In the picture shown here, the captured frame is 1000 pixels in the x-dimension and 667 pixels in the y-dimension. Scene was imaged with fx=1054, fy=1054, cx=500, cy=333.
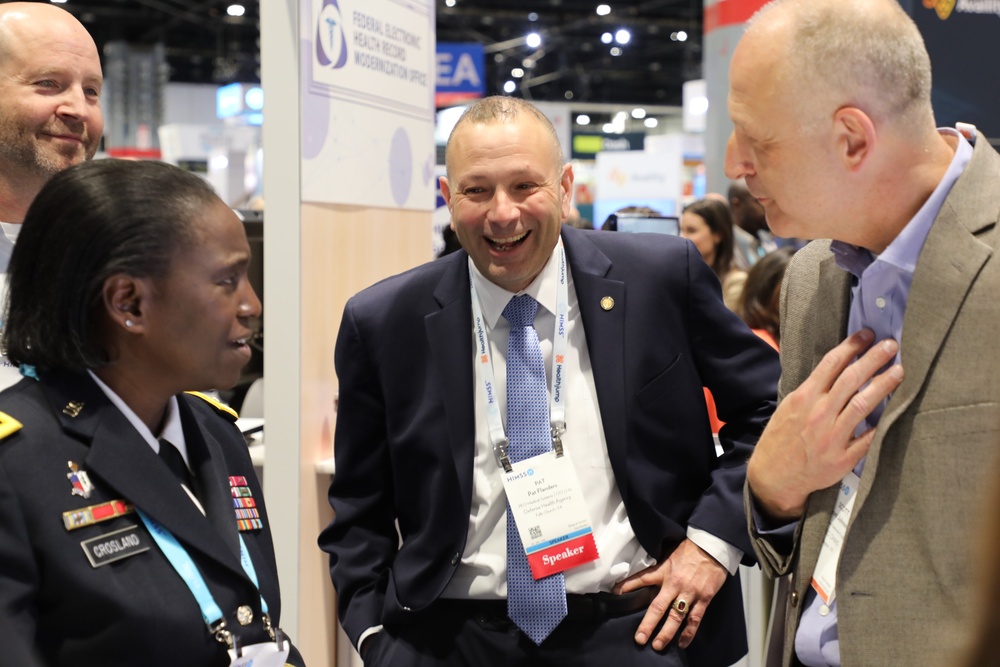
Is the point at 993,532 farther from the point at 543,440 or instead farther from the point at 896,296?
the point at 543,440

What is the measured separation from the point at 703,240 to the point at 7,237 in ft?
13.6

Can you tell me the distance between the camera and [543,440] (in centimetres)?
217

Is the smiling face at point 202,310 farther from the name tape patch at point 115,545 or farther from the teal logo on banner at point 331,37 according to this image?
the teal logo on banner at point 331,37

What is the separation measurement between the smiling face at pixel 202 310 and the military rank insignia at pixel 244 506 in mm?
234

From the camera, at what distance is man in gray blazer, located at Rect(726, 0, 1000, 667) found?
1367 millimetres

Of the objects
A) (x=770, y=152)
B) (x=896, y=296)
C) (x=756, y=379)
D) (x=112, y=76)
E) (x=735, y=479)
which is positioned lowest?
(x=735, y=479)

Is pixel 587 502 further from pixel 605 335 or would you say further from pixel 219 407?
pixel 219 407

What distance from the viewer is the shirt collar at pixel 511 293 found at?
224 centimetres

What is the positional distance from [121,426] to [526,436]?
90 cm

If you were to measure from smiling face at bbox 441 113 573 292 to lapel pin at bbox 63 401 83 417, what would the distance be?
954mm

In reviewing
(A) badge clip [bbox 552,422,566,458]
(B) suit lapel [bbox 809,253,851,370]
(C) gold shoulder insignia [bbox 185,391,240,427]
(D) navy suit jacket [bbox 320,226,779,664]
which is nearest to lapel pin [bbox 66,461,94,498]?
(C) gold shoulder insignia [bbox 185,391,240,427]

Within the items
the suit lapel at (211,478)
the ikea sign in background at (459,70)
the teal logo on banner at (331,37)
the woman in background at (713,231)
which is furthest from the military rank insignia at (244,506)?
the ikea sign in background at (459,70)

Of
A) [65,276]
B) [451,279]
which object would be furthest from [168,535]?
[451,279]

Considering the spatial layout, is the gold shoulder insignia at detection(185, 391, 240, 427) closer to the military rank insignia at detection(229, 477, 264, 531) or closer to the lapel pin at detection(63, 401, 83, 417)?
the military rank insignia at detection(229, 477, 264, 531)
